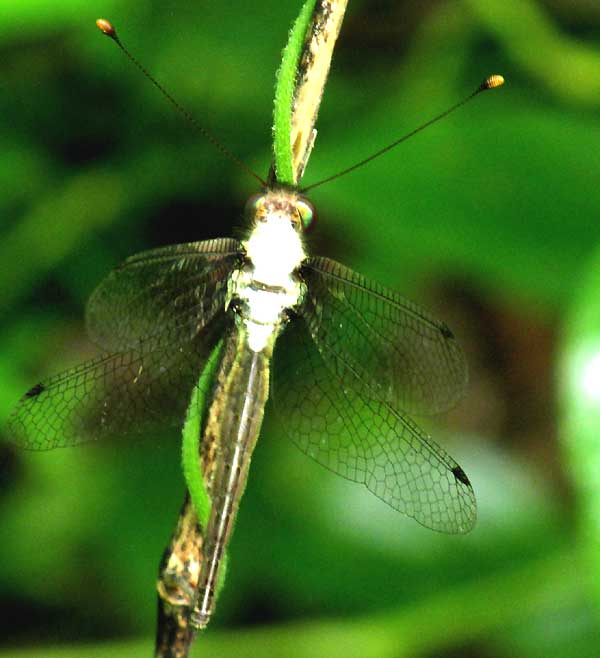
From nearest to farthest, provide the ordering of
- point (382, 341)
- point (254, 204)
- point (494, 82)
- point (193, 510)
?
point (193, 510) → point (494, 82) → point (254, 204) → point (382, 341)

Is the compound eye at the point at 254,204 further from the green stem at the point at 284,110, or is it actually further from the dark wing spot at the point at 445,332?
the green stem at the point at 284,110

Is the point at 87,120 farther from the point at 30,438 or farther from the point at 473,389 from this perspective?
the point at 473,389

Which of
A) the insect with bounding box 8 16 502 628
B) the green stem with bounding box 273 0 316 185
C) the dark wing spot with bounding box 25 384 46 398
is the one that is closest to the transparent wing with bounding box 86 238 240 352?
the insect with bounding box 8 16 502 628

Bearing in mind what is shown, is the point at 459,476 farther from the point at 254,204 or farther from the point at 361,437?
the point at 254,204

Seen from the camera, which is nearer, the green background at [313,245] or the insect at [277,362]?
the insect at [277,362]

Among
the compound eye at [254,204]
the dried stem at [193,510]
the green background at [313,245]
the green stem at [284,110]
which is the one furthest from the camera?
the green background at [313,245]

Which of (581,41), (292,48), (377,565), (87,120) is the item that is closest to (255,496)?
(377,565)

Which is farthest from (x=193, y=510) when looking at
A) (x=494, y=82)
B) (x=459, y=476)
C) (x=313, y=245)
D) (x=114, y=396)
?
(x=313, y=245)

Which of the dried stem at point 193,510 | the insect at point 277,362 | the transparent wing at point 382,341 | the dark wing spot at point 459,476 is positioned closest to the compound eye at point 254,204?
the insect at point 277,362
